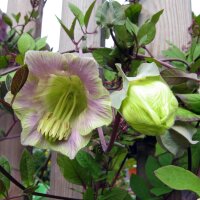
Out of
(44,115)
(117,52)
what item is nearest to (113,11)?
(117,52)

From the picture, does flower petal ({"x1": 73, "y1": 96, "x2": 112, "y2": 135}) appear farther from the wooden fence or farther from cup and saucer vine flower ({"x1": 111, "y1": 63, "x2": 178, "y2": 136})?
the wooden fence

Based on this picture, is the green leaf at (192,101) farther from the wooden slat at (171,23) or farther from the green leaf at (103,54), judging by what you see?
the wooden slat at (171,23)

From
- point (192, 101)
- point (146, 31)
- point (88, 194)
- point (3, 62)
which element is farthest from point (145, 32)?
point (3, 62)

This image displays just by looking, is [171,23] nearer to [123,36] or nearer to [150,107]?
[123,36]

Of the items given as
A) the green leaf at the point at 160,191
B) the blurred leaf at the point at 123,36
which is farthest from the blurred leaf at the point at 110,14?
the green leaf at the point at 160,191

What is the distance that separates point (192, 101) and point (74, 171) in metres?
0.19

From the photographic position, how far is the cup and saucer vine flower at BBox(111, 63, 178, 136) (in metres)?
0.30

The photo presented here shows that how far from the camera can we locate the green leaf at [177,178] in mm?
317

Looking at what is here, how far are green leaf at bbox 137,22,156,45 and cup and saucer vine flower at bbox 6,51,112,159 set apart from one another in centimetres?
10

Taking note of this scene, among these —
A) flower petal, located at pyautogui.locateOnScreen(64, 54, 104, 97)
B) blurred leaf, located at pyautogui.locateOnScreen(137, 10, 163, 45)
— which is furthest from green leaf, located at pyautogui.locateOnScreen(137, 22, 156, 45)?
flower petal, located at pyautogui.locateOnScreen(64, 54, 104, 97)

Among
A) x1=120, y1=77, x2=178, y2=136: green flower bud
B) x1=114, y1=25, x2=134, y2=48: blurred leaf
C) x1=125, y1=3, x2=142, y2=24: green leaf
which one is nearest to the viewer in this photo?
x1=120, y1=77, x2=178, y2=136: green flower bud

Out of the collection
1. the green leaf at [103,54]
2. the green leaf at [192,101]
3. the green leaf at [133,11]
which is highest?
the green leaf at [133,11]

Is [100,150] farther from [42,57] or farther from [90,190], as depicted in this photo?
[42,57]

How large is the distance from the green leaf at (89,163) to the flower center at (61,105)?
6cm
